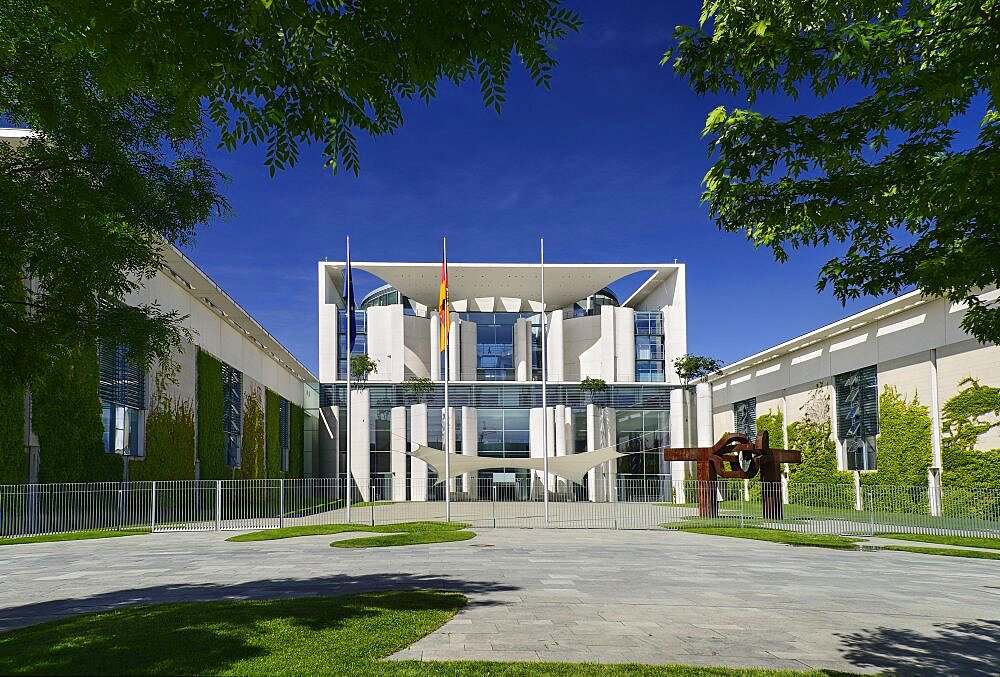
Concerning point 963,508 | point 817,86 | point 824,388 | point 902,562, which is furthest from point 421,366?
point 817,86

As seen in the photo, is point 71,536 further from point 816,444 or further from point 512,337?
point 512,337

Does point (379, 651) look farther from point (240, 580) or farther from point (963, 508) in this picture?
point (963, 508)

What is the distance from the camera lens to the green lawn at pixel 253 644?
7.61m

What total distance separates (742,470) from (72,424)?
1012 inches

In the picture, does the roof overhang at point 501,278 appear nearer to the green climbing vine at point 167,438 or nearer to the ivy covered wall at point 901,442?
the green climbing vine at point 167,438

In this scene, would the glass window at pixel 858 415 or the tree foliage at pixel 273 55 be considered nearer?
the tree foliage at pixel 273 55

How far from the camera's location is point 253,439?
47969 mm

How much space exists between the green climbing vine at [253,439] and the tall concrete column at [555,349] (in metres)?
22.0

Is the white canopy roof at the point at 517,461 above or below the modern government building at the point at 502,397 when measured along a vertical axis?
below

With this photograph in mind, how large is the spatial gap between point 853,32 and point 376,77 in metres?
4.05

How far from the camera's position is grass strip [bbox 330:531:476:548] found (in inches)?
890

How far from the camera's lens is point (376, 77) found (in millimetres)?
5680

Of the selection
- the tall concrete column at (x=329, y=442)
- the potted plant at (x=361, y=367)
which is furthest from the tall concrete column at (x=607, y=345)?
the tall concrete column at (x=329, y=442)

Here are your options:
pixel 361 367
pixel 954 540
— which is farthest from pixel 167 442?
pixel 954 540
